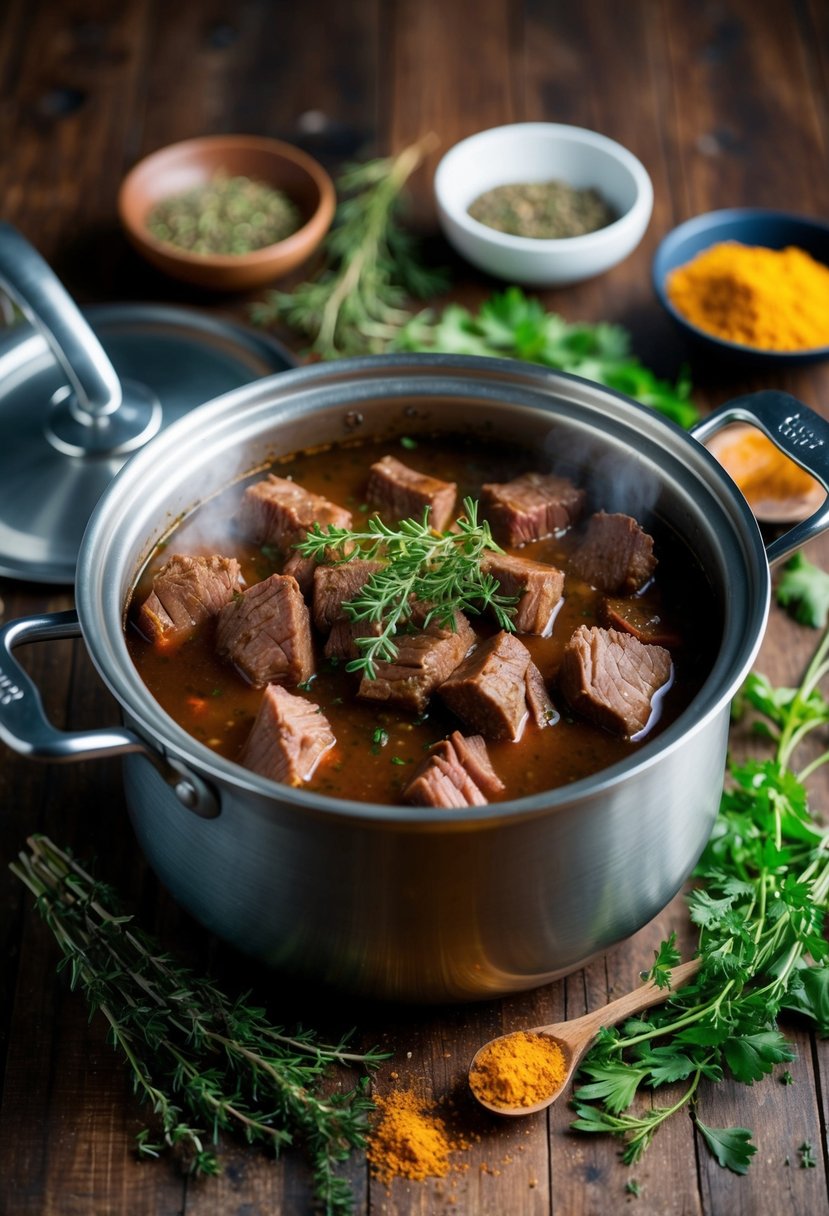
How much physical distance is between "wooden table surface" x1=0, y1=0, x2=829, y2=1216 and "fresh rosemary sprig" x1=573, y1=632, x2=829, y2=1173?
0.20 feet

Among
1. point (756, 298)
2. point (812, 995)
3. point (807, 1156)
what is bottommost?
point (807, 1156)

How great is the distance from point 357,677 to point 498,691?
353 mm

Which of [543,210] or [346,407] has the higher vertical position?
[346,407]

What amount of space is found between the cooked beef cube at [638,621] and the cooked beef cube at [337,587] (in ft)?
1.82

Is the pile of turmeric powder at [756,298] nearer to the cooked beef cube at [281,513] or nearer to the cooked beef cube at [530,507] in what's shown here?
the cooked beef cube at [530,507]

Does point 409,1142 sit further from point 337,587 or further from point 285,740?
point 337,587

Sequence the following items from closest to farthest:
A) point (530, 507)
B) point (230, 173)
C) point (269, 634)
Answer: point (269, 634), point (530, 507), point (230, 173)

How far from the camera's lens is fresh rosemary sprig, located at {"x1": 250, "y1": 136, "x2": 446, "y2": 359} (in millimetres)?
4691

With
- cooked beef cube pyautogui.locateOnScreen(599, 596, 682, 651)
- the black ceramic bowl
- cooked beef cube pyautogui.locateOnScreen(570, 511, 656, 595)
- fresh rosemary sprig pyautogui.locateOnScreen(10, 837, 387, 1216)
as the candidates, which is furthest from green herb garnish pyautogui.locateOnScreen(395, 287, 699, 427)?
fresh rosemary sprig pyautogui.locateOnScreen(10, 837, 387, 1216)

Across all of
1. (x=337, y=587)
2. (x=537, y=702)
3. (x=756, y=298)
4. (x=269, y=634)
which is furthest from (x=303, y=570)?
(x=756, y=298)

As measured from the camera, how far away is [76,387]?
13.5 ft

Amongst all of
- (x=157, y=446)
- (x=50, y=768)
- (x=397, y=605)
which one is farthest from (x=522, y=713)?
(x=50, y=768)

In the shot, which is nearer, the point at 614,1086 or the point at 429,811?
the point at 429,811

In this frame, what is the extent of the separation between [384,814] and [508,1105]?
0.82 metres
